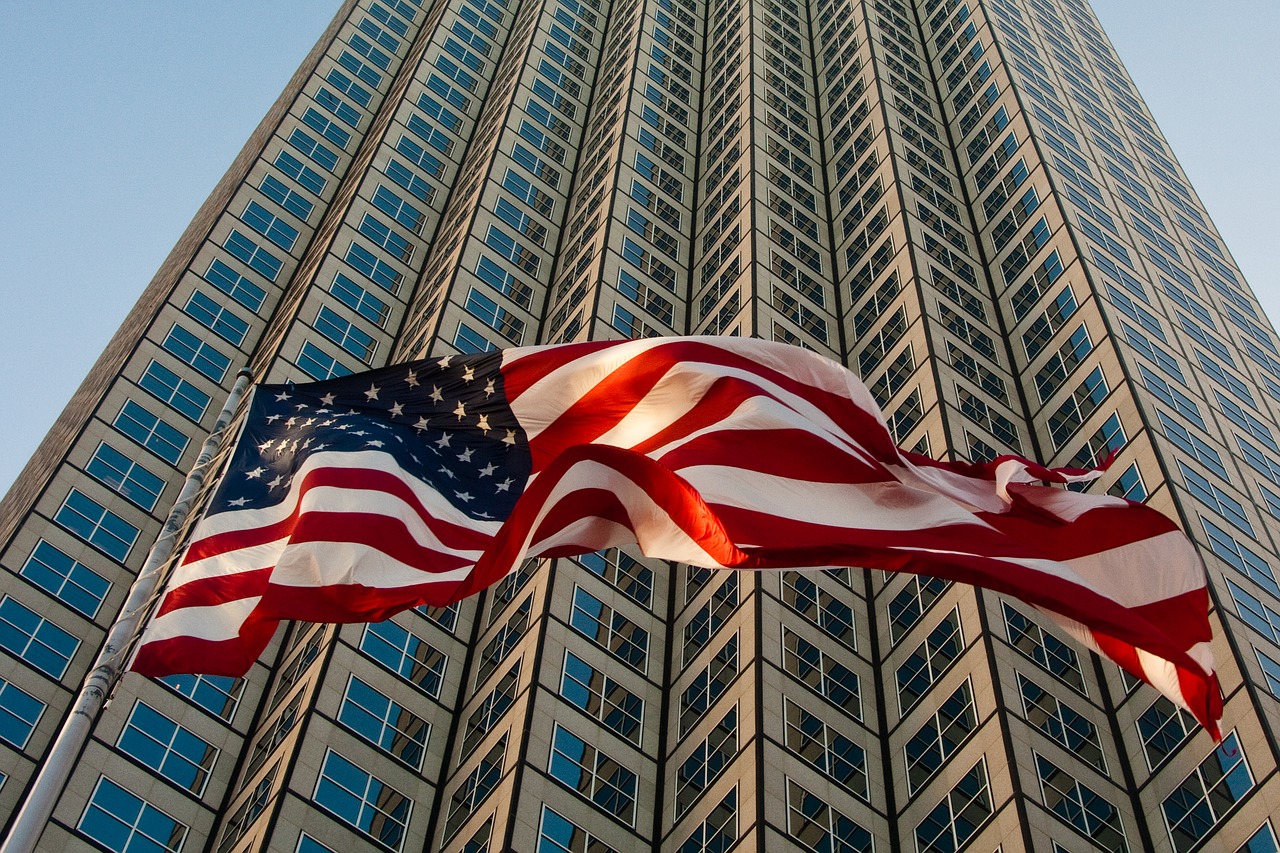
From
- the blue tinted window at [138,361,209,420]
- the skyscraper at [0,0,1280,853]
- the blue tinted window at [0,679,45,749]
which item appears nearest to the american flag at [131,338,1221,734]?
the skyscraper at [0,0,1280,853]

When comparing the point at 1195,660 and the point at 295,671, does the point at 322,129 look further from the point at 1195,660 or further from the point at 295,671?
the point at 1195,660

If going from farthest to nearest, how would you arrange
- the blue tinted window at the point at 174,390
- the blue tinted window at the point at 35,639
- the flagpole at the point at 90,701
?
the blue tinted window at the point at 174,390
the blue tinted window at the point at 35,639
the flagpole at the point at 90,701

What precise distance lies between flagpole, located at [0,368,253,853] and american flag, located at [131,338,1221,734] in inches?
14.2

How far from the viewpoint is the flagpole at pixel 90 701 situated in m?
16.4

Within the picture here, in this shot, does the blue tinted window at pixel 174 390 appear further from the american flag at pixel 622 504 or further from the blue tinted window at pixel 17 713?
the american flag at pixel 622 504

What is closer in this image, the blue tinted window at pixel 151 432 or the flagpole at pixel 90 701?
the flagpole at pixel 90 701

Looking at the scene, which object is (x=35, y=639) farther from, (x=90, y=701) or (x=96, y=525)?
(x=90, y=701)

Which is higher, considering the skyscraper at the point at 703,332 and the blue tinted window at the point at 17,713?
the skyscraper at the point at 703,332

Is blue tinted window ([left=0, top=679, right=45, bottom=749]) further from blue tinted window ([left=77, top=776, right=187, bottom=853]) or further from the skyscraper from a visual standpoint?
blue tinted window ([left=77, top=776, right=187, bottom=853])

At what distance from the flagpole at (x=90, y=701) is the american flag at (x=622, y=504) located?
361 mm

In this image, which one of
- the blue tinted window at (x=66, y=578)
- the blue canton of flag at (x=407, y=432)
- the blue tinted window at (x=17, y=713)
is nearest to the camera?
the blue canton of flag at (x=407, y=432)

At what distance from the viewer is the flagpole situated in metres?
16.4

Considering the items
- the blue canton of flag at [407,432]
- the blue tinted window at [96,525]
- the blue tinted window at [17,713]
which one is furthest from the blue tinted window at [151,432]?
the blue canton of flag at [407,432]

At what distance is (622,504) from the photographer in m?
22.0
